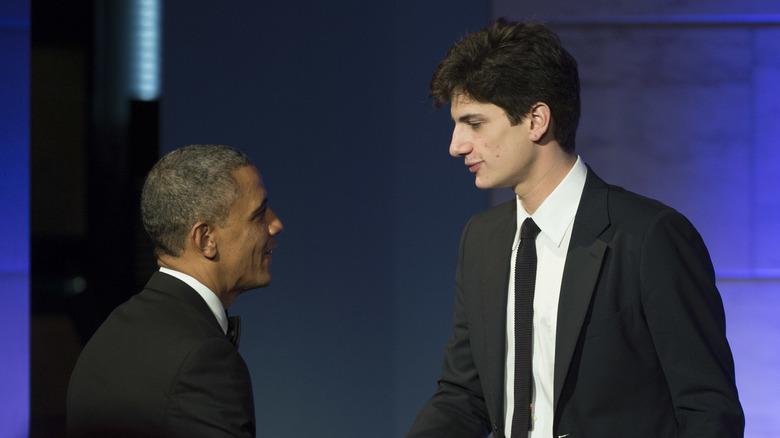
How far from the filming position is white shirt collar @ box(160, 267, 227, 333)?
63.7 inches

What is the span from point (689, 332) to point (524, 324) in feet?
1.09

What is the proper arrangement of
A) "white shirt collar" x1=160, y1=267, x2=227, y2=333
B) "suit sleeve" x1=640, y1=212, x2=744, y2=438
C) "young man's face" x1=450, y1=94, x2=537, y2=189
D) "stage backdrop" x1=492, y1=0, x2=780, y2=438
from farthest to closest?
1. "stage backdrop" x1=492, y1=0, x2=780, y2=438
2. "young man's face" x1=450, y1=94, x2=537, y2=189
3. "white shirt collar" x1=160, y1=267, x2=227, y2=333
4. "suit sleeve" x1=640, y1=212, x2=744, y2=438

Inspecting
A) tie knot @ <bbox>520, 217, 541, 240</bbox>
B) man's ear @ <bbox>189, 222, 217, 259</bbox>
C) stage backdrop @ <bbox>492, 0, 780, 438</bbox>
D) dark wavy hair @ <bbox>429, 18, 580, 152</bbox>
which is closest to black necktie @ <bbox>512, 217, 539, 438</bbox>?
tie knot @ <bbox>520, 217, 541, 240</bbox>

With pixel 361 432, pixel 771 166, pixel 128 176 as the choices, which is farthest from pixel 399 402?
pixel 771 166

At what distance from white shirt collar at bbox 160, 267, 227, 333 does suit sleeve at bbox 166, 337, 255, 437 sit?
225 mm

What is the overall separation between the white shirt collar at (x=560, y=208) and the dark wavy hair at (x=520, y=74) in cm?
8

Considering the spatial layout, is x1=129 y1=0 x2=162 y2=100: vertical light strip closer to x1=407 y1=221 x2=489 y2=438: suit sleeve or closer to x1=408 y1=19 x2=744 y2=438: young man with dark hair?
x1=408 y1=19 x2=744 y2=438: young man with dark hair

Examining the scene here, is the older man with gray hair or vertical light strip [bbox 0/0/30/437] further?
vertical light strip [bbox 0/0/30/437]

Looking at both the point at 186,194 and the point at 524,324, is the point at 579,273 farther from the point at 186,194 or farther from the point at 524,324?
the point at 186,194

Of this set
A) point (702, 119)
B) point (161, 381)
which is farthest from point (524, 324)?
point (702, 119)

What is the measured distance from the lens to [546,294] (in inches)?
66.1

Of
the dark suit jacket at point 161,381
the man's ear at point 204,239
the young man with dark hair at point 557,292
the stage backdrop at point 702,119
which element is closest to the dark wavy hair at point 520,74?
the young man with dark hair at point 557,292

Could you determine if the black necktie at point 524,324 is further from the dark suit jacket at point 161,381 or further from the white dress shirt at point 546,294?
the dark suit jacket at point 161,381

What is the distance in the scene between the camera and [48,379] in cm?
318
